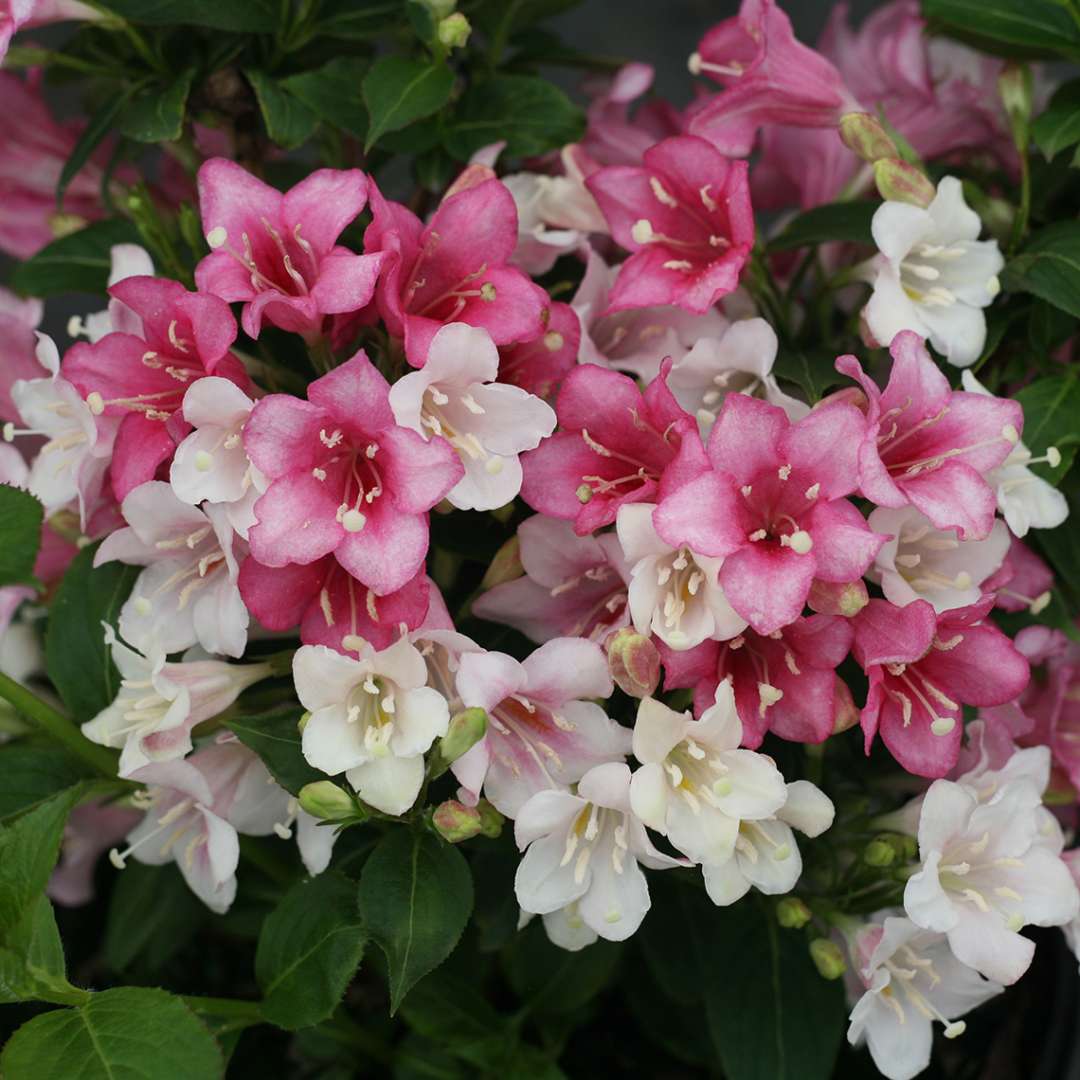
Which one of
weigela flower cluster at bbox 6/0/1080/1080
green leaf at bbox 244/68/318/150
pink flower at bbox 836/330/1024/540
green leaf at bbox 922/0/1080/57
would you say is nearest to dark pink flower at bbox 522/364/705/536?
weigela flower cluster at bbox 6/0/1080/1080

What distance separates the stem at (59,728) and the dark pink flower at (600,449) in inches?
13.1

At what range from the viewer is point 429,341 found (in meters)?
0.77

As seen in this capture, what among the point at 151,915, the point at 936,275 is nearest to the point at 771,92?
the point at 936,275

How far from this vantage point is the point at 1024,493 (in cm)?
86

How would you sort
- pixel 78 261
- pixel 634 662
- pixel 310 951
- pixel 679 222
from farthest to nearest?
pixel 78 261, pixel 679 222, pixel 310 951, pixel 634 662

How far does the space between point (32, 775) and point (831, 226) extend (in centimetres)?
65

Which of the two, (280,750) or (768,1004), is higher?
(280,750)

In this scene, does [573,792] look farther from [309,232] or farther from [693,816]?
[309,232]

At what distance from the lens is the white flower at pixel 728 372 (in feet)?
2.77

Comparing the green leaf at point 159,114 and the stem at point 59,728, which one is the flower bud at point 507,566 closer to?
the stem at point 59,728

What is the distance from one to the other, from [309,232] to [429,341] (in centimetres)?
11

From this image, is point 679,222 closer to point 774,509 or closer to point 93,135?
point 774,509

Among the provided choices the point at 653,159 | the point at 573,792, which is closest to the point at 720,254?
the point at 653,159

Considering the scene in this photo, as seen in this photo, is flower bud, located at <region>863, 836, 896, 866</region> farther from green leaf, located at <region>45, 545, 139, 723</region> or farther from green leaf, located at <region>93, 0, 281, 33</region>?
green leaf, located at <region>93, 0, 281, 33</region>
